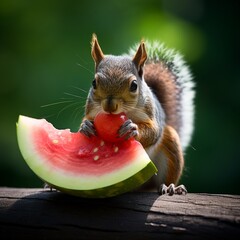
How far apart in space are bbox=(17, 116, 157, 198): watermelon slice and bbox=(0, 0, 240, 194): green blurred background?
1.35m

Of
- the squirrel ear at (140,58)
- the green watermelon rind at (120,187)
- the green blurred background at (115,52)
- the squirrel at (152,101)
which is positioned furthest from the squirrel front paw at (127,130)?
the green blurred background at (115,52)

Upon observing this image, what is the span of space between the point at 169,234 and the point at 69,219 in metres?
0.39

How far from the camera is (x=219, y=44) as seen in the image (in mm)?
3918

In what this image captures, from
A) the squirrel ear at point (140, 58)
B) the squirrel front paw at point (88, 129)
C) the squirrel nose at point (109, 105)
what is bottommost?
the squirrel front paw at point (88, 129)

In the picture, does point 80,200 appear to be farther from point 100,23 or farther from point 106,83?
point 100,23

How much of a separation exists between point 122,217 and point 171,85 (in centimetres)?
134

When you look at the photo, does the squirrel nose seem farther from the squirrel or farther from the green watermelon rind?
the green watermelon rind

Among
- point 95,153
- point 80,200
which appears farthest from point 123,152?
point 80,200

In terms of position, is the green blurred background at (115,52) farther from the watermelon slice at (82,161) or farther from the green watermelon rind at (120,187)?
the green watermelon rind at (120,187)

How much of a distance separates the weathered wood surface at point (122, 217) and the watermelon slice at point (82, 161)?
90 millimetres

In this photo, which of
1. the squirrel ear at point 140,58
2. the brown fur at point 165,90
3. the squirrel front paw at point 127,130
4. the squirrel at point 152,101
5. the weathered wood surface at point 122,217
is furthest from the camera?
the brown fur at point 165,90

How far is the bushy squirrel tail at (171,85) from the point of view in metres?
3.03

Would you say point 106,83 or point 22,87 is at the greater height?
point 106,83

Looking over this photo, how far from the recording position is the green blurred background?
361 cm
